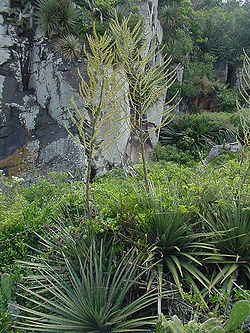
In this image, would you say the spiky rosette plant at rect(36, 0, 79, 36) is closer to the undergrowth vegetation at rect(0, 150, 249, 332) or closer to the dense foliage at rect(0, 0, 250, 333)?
the dense foliage at rect(0, 0, 250, 333)

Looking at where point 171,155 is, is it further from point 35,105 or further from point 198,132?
point 35,105

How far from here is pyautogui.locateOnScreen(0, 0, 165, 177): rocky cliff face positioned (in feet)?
23.7

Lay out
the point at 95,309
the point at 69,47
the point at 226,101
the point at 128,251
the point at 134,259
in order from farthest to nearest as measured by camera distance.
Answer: the point at 226,101
the point at 69,47
the point at 134,259
the point at 128,251
the point at 95,309

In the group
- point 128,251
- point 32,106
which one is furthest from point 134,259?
point 32,106

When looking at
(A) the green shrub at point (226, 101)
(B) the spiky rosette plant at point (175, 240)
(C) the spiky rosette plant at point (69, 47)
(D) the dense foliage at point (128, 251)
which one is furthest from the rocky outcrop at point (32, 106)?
(A) the green shrub at point (226, 101)

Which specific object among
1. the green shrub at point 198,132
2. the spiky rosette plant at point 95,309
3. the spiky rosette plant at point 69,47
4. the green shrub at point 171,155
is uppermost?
the spiky rosette plant at point 69,47

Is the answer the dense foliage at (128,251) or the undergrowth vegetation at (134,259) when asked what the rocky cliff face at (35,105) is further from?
the undergrowth vegetation at (134,259)

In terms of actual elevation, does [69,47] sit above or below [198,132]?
above

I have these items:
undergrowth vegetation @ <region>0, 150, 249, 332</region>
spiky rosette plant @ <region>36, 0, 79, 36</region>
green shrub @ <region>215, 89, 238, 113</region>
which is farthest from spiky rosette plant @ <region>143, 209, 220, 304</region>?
green shrub @ <region>215, 89, 238, 113</region>

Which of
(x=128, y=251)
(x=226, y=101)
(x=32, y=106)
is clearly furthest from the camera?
(x=226, y=101)

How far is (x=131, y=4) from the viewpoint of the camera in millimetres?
9266

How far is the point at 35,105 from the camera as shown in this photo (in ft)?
26.2

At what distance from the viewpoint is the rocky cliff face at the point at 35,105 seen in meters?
7.23

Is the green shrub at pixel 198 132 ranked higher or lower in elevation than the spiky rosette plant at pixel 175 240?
lower
